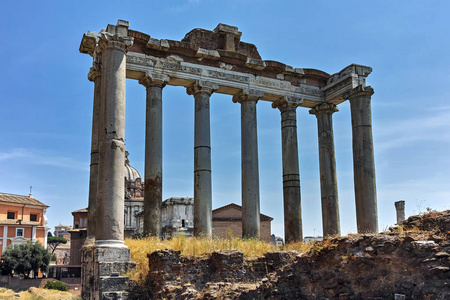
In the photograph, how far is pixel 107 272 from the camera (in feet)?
34.8

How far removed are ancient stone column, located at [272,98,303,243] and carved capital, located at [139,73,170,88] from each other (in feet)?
15.9

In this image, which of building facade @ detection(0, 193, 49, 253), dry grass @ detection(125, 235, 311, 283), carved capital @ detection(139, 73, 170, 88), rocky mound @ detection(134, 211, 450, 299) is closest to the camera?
rocky mound @ detection(134, 211, 450, 299)

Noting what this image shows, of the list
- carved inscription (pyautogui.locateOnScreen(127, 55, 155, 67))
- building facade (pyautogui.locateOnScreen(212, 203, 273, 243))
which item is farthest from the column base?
building facade (pyautogui.locateOnScreen(212, 203, 273, 243))

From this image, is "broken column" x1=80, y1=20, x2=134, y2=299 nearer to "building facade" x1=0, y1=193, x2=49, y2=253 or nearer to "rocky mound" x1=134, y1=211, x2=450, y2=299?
"rocky mound" x1=134, y1=211, x2=450, y2=299

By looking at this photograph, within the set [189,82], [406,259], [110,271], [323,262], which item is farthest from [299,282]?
[189,82]

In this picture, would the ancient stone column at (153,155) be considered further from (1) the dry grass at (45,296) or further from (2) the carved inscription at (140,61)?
(1) the dry grass at (45,296)

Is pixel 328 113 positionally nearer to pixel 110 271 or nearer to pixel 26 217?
pixel 110 271

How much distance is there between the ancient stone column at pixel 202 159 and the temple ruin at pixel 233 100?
3 centimetres

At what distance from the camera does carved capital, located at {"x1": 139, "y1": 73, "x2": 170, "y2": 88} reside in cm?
1536

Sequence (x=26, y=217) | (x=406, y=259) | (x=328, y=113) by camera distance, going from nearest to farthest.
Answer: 1. (x=406, y=259)
2. (x=328, y=113)
3. (x=26, y=217)

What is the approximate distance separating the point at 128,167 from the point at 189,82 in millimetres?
37029

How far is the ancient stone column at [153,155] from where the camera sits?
1460 cm

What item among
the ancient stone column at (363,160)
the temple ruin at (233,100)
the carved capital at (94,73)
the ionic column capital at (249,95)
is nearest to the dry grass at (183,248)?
the temple ruin at (233,100)

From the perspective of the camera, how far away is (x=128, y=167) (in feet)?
170
